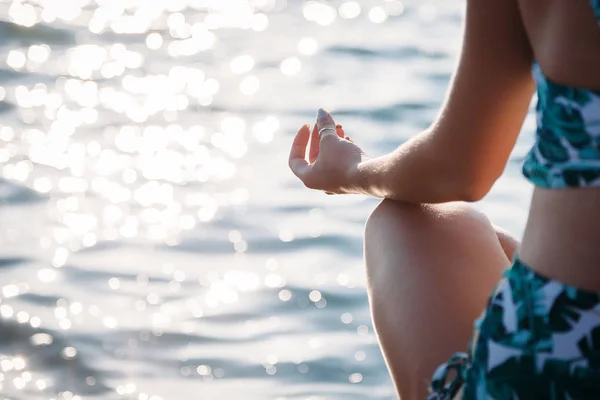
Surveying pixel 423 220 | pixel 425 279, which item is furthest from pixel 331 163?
pixel 425 279

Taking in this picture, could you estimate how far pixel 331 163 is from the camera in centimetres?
185

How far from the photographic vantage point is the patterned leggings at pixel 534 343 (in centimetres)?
122

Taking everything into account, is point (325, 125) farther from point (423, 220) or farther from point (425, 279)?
point (425, 279)

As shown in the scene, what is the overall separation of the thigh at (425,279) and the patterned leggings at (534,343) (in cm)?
16

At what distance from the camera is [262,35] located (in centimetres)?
606

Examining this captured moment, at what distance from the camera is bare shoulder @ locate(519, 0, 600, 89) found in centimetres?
119

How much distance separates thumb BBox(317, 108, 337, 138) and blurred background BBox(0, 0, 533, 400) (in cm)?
97

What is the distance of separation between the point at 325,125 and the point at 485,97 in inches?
21.1

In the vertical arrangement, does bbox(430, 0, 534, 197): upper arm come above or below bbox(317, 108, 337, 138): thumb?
below

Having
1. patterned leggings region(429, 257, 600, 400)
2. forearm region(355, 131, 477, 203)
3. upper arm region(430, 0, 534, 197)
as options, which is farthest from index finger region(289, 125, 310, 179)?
patterned leggings region(429, 257, 600, 400)

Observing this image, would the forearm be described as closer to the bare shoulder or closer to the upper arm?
the upper arm

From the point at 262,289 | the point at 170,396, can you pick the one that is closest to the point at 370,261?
the point at 170,396

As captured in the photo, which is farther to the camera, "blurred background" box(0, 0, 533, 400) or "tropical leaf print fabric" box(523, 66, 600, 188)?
"blurred background" box(0, 0, 533, 400)

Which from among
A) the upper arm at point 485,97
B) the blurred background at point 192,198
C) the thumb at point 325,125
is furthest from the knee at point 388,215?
the blurred background at point 192,198
